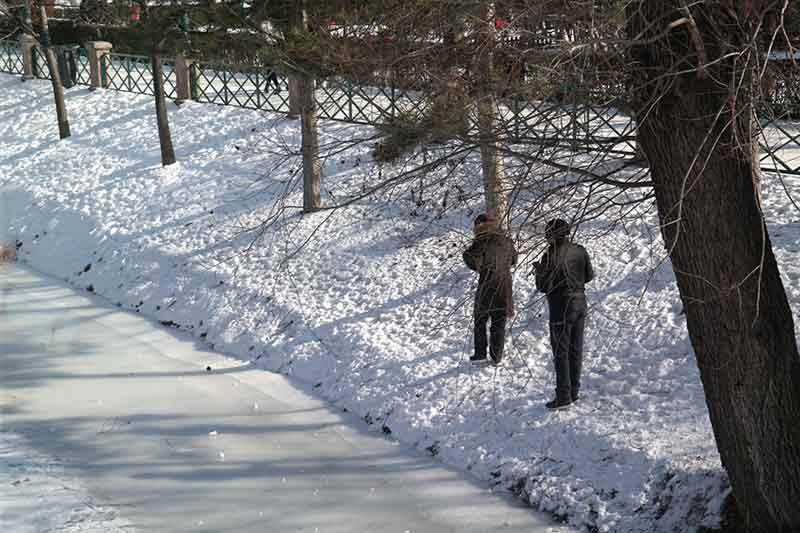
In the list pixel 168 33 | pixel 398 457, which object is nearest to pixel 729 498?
pixel 398 457

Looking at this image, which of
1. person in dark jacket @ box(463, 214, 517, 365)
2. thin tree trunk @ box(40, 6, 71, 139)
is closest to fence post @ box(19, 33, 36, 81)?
thin tree trunk @ box(40, 6, 71, 139)

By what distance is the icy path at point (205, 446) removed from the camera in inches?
306

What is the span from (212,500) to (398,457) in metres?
1.69

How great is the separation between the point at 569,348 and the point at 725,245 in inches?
111

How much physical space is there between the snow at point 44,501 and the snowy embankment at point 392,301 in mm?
2680

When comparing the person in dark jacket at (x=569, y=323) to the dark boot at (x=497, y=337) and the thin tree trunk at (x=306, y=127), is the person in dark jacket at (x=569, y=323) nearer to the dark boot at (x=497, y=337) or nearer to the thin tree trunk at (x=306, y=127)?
the dark boot at (x=497, y=337)

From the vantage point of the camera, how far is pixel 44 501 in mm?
8258

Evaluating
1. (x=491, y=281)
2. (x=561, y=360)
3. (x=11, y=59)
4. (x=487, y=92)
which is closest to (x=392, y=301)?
(x=561, y=360)

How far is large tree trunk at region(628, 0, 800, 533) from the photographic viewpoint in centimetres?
571

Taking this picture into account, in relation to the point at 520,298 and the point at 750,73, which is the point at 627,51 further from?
the point at 520,298

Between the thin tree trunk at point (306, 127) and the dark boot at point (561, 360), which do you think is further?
the thin tree trunk at point (306, 127)

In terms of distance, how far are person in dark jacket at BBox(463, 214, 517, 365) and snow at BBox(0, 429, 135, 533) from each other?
3.35 metres

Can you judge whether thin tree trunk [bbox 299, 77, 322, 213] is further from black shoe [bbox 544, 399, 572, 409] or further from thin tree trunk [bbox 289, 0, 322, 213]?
black shoe [bbox 544, 399, 572, 409]

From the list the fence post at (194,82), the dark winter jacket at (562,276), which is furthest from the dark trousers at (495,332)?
the fence post at (194,82)
